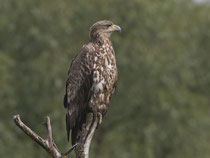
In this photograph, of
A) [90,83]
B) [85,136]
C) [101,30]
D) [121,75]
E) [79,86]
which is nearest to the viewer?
[85,136]

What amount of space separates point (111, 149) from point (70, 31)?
458cm

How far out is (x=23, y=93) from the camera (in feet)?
81.7

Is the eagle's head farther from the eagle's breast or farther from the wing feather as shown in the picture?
the eagle's breast

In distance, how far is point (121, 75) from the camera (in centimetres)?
2522

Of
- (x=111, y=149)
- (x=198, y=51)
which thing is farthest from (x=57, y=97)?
(x=198, y=51)

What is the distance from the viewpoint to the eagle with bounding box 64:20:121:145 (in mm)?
9602

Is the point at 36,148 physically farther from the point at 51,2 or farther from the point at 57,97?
the point at 51,2

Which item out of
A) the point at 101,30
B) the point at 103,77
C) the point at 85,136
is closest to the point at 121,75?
the point at 101,30

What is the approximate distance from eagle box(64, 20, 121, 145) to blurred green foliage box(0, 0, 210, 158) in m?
13.5

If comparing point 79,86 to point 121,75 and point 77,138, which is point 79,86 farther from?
point 121,75

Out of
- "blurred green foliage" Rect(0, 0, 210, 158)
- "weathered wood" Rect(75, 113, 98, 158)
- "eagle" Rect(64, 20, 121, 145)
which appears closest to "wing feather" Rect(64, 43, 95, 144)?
"eagle" Rect(64, 20, 121, 145)

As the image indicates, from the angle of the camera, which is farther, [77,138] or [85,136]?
[77,138]

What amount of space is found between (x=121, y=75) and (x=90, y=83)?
51.0ft

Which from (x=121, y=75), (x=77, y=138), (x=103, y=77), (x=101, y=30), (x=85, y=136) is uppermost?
(x=121, y=75)
